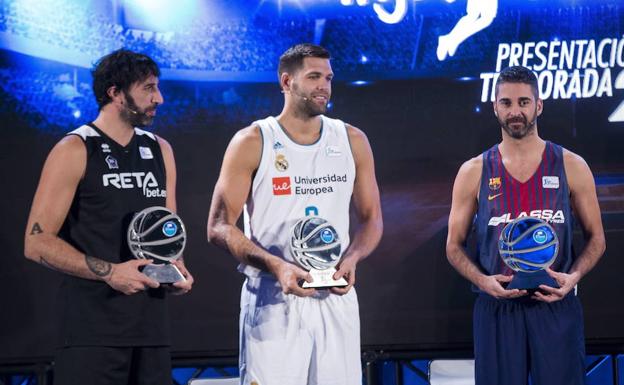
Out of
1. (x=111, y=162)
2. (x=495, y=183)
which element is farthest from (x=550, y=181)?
(x=111, y=162)

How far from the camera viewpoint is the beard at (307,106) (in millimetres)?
4281

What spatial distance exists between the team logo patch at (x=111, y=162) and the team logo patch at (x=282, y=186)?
76 centimetres

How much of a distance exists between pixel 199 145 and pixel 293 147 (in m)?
1.36

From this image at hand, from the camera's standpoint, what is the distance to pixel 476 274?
442 cm

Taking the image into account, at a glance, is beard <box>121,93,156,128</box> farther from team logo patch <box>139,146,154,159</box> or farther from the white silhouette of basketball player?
the white silhouette of basketball player

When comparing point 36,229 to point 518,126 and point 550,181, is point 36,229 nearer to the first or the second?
point 518,126

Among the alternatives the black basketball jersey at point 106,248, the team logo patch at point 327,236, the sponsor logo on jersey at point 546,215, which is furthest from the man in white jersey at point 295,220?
the sponsor logo on jersey at point 546,215

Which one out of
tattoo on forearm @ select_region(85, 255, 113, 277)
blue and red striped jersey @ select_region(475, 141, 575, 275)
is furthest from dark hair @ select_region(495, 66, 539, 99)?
tattoo on forearm @ select_region(85, 255, 113, 277)

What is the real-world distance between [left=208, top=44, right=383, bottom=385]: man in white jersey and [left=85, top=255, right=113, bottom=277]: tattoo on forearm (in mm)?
652

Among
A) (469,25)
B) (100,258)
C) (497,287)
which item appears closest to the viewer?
(100,258)

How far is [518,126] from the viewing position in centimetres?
451

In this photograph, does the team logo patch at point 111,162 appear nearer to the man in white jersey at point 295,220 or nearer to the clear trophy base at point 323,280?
the man in white jersey at point 295,220

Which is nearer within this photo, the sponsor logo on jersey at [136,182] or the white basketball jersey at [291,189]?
the sponsor logo on jersey at [136,182]

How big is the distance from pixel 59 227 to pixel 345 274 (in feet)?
4.14
